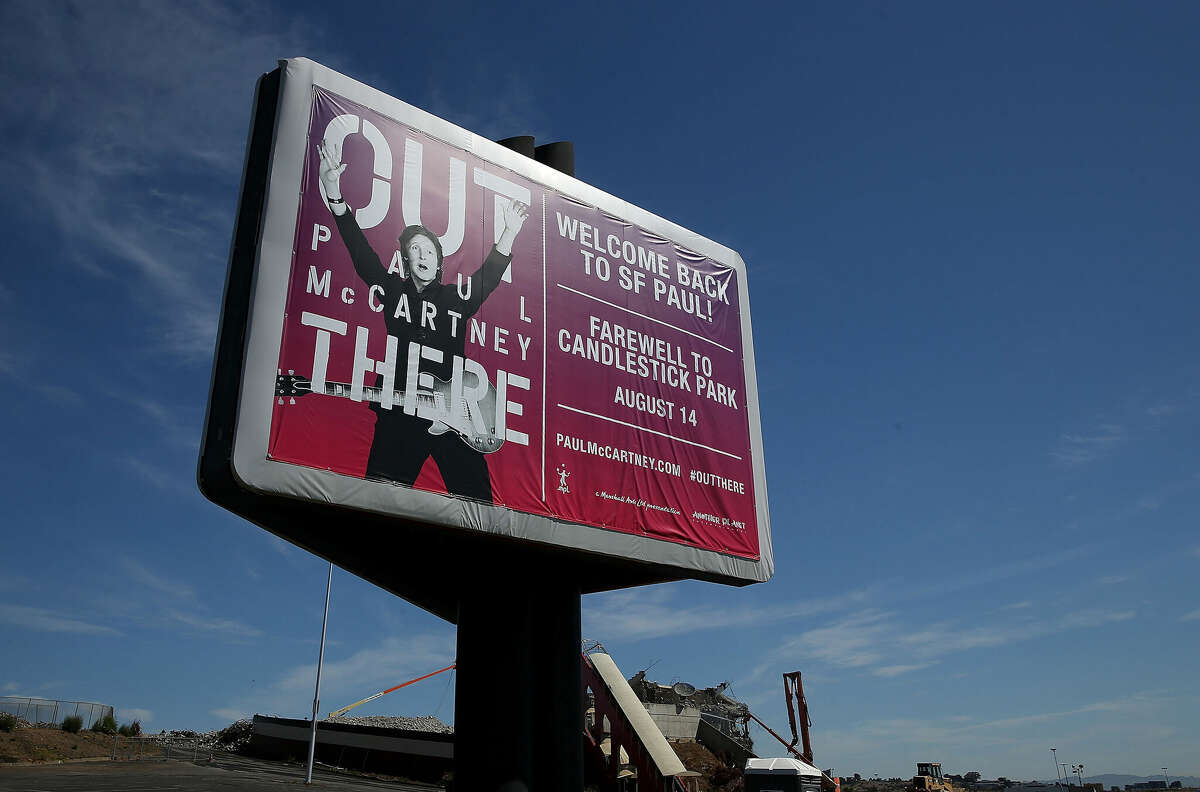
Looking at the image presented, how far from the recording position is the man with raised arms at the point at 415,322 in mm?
9438

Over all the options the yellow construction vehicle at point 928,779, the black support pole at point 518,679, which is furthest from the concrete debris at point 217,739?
the black support pole at point 518,679

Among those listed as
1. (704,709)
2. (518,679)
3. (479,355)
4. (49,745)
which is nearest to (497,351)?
(479,355)

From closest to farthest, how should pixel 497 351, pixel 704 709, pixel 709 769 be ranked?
1. pixel 497 351
2. pixel 709 769
3. pixel 704 709

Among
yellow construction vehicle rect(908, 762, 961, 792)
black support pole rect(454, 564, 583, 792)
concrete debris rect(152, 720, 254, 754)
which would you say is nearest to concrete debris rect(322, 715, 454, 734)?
concrete debris rect(152, 720, 254, 754)

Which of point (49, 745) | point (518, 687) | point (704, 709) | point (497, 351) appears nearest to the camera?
point (518, 687)

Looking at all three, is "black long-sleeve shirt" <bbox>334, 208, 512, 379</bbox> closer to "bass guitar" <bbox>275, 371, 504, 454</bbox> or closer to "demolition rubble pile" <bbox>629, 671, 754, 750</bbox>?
"bass guitar" <bbox>275, 371, 504, 454</bbox>

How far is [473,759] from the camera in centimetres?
993

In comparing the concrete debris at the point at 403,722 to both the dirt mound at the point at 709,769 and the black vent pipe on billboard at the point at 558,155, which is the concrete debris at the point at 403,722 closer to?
the dirt mound at the point at 709,769

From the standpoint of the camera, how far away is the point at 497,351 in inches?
428

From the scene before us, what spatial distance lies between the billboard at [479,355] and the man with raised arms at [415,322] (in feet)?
0.08

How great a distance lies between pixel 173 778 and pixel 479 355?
75.2 ft

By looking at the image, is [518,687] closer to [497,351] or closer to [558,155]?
[497,351]

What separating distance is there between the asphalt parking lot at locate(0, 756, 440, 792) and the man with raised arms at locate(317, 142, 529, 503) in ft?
59.3

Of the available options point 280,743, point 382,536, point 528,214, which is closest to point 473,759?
point 382,536
